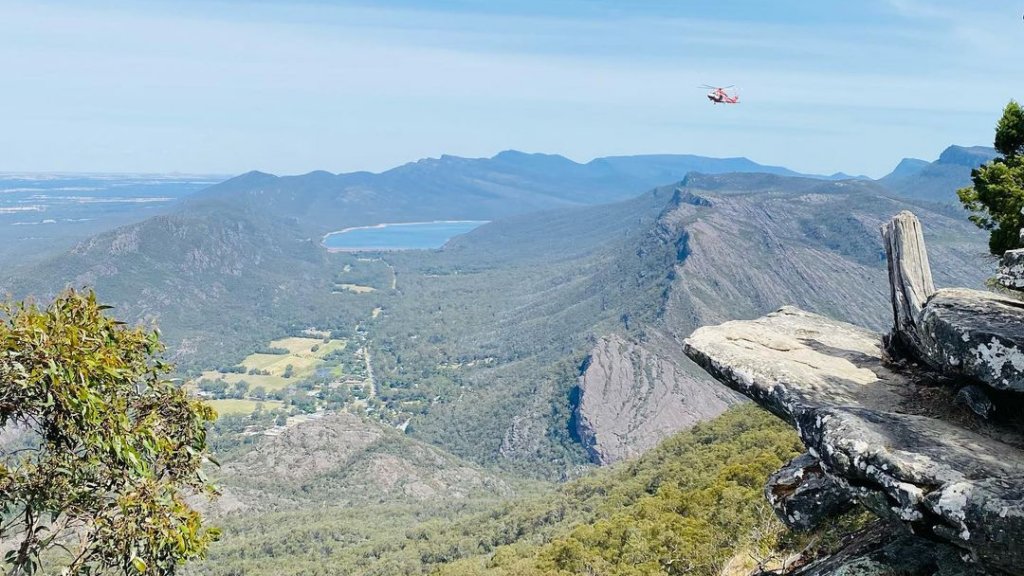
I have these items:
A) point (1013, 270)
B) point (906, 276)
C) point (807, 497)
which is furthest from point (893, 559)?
point (906, 276)

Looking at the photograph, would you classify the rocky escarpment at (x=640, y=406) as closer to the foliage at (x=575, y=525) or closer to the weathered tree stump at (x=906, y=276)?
the foliage at (x=575, y=525)

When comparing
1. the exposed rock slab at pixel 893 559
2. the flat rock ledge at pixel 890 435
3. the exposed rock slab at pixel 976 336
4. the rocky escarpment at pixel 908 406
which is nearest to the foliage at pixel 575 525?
the exposed rock slab at pixel 893 559

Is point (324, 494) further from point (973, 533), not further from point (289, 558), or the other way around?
point (973, 533)

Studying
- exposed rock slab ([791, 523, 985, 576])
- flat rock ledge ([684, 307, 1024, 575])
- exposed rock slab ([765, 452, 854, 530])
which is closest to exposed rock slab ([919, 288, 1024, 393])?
flat rock ledge ([684, 307, 1024, 575])

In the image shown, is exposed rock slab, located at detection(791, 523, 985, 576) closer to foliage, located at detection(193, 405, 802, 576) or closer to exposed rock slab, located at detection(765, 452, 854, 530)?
exposed rock slab, located at detection(765, 452, 854, 530)

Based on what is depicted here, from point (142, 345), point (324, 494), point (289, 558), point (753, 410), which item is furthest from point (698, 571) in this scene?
point (324, 494)
